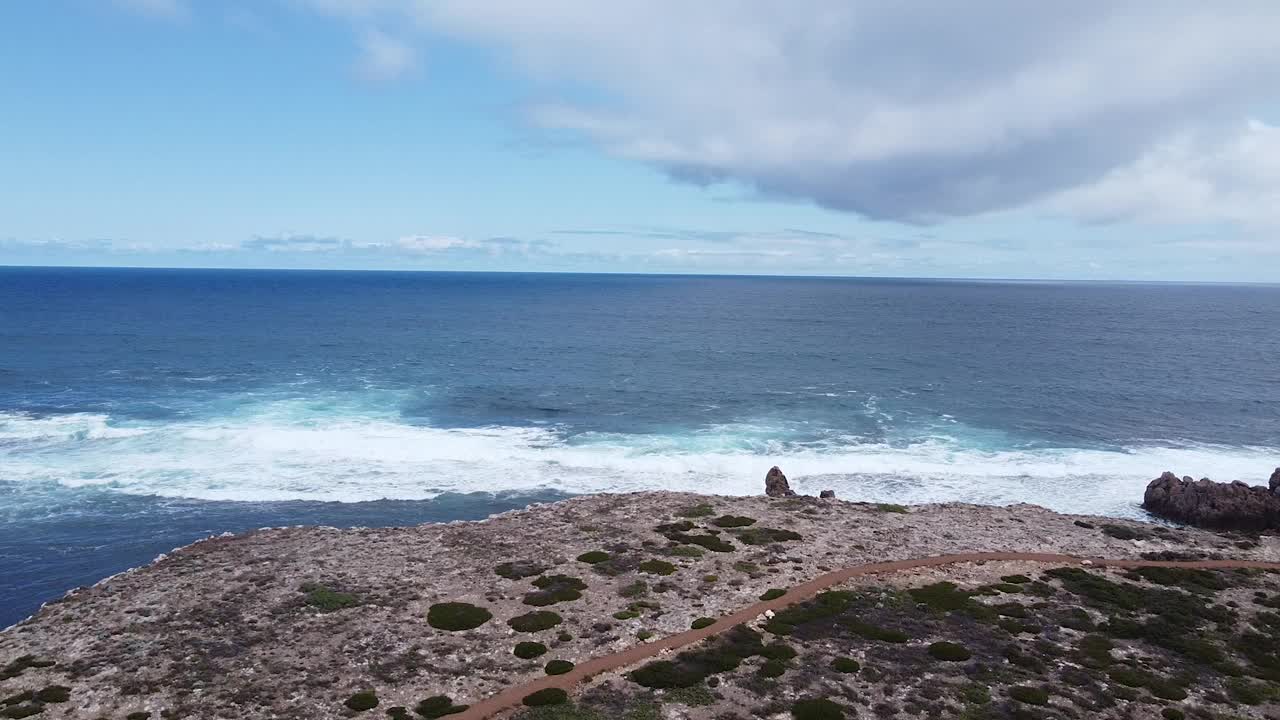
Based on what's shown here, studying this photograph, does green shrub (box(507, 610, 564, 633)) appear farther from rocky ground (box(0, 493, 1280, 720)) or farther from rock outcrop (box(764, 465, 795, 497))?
rock outcrop (box(764, 465, 795, 497))

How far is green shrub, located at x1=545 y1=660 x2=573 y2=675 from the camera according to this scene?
29.8m

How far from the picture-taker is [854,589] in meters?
38.4

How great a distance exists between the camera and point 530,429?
78.5 m

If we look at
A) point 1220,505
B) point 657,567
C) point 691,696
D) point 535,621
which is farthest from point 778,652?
point 1220,505

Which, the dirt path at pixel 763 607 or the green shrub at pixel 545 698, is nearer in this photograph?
the green shrub at pixel 545 698

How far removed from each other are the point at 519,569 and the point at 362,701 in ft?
44.3

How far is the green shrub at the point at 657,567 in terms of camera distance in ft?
131

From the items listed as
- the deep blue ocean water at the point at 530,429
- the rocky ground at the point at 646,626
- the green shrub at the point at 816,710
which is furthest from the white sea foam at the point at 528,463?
the green shrub at the point at 816,710

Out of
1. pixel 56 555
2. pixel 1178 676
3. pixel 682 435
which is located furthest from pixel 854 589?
pixel 56 555

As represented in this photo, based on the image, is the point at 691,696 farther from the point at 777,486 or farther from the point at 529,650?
the point at 777,486

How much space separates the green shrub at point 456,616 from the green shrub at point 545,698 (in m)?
6.67

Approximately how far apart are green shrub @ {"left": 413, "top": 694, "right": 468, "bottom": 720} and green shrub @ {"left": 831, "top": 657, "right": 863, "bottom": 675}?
579 inches

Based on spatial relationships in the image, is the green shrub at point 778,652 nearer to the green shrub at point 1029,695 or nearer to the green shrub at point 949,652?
the green shrub at point 949,652

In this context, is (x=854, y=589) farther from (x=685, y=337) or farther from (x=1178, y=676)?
(x=685, y=337)
